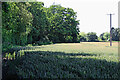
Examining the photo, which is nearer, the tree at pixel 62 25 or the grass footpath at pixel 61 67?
the grass footpath at pixel 61 67

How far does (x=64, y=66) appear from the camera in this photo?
5.19 metres

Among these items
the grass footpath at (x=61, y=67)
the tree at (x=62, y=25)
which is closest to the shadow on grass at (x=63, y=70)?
the grass footpath at (x=61, y=67)

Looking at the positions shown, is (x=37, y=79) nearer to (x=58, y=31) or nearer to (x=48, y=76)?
(x=48, y=76)

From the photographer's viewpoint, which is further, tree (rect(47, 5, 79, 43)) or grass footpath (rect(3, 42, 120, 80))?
tree (rect(47, 5, 79, 43))

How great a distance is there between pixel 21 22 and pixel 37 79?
2081 centimetres

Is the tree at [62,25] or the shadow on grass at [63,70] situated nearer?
the shadow on grass at [63,70]

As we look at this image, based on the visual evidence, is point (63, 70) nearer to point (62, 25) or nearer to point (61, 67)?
point (61, 67)

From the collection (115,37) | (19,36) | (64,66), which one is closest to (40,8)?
(19,36)

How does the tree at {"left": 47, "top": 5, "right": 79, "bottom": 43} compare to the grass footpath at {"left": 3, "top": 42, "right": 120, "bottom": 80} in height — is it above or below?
above

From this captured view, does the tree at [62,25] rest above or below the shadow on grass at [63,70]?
above

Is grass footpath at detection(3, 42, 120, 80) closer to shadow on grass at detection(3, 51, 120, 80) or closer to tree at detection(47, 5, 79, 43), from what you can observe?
shadow on grass at detection(3, 51, 120, 80)

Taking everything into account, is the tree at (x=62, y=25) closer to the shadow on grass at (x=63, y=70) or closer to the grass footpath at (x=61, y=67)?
the grass footpath at (x=61, y=67)

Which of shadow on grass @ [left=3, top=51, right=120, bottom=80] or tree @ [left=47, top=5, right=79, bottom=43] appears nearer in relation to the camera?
shadow on grass @ [left=3, top=51, right=120, bottom=80]

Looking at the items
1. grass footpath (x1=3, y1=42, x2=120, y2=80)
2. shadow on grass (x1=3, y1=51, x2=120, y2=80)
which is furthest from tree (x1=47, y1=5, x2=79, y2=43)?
shadow on grass (x1=3, y1=51, x2=120, y2=80)
